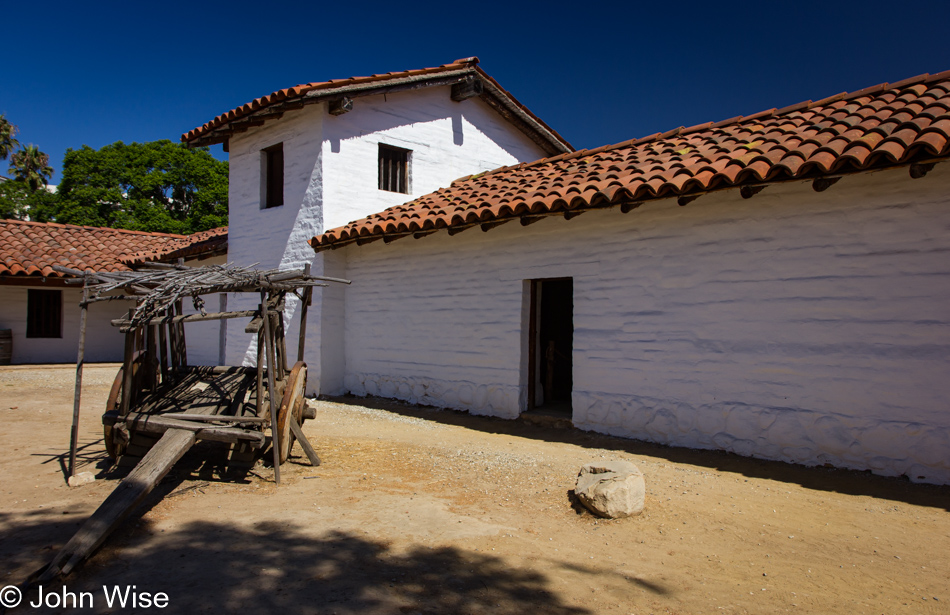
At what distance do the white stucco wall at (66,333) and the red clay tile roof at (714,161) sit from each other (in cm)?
962

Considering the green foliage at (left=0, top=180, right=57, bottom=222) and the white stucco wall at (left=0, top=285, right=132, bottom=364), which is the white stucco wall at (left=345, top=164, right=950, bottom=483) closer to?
the white stucco wall at (left=0, top=285, right=132, bottom=364)

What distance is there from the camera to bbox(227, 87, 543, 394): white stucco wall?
9.73 m

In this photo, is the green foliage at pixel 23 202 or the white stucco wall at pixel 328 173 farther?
the green foliage at pixel 23 202

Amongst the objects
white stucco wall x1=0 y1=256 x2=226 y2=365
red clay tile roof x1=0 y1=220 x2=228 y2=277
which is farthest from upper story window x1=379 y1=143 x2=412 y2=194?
white stucco wall x1=0 y1=256 x2=226 y2=365

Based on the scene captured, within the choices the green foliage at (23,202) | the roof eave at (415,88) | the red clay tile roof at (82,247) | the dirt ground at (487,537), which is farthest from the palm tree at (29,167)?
the dirt ground at (487,537)

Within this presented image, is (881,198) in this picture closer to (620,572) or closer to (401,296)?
(620,572)

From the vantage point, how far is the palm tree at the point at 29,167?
28062mm

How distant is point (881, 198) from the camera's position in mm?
5023

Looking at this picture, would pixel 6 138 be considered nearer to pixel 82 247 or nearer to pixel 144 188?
pixel 144 188

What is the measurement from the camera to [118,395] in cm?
517

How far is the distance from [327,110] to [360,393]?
485 centimetres

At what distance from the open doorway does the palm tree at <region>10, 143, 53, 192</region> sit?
30.5 m

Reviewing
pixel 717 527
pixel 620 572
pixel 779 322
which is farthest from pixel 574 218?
pixel 620 572

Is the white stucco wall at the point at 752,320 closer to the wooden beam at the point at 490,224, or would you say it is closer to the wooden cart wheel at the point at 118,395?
the wooden beam at the point at 490,224
